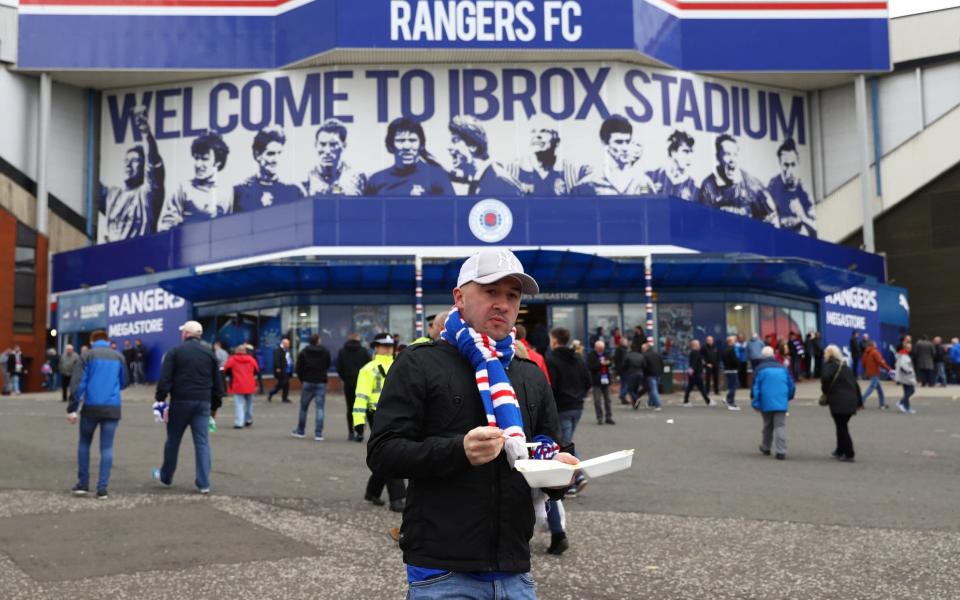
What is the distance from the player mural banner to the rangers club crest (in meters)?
3.63

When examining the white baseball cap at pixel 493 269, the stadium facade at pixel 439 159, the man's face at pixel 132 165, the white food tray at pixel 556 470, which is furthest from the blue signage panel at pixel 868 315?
the white food tray at pixel 556 470

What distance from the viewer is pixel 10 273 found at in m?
40.5

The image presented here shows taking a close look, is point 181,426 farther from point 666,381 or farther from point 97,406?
point 666,381

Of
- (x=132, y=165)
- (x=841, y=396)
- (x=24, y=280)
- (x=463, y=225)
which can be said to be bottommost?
(x=841, y=396)

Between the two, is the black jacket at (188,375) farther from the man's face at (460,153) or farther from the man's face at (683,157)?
the man's face at (683,157)

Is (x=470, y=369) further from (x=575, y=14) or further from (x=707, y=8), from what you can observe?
(x=707, y=8)

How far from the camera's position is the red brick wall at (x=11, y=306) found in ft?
132

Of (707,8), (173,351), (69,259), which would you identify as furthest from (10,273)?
(173,351)

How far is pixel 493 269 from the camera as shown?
3.18 metres

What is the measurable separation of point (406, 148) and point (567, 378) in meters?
29.0

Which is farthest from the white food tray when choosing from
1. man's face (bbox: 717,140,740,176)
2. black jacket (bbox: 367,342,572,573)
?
man's face (bbox: 717,140,740,176)

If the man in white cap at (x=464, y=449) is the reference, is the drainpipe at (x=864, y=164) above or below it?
above

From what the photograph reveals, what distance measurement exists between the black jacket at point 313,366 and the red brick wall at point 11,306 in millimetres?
27768

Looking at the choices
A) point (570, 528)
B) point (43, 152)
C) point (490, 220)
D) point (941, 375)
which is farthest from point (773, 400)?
point (43, 152)
